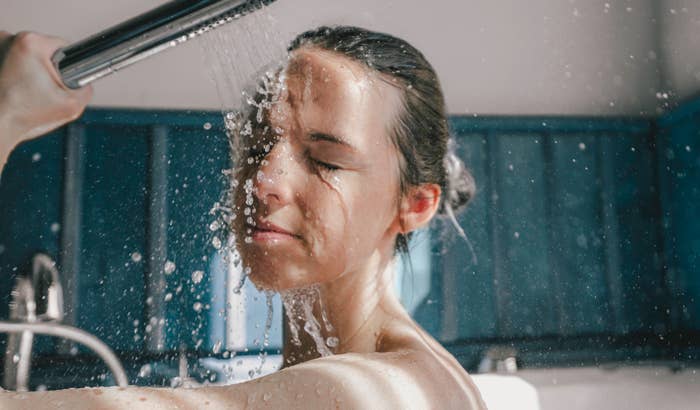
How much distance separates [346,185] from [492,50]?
3.06 ft

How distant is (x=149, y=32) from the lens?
1.41 ft

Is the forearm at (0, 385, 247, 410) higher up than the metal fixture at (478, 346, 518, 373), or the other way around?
the forearm at (0, 385, 247, 410)

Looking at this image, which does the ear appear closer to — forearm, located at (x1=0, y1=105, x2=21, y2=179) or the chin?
the chin

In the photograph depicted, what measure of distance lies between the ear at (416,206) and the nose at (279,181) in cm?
13

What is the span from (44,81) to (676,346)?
4.81 ft

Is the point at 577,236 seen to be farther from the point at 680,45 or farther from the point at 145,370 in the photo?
the point at 145,370

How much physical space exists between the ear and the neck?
48 mm

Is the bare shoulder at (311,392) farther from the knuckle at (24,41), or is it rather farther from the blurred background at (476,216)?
the blurred background at (476,216)

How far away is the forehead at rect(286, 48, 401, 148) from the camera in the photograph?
23.4 inches

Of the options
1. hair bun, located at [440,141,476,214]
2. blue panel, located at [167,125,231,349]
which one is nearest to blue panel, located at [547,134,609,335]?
hair bun, located at [440,141,476,214]

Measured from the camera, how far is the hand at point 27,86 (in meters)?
0.47

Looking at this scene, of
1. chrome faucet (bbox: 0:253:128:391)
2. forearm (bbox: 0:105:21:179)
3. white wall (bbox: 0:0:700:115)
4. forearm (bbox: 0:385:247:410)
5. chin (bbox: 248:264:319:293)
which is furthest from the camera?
white wall (bbox: 0:0:700:115)

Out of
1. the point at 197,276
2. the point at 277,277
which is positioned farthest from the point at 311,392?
the point at 197,276

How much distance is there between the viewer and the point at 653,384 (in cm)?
147
